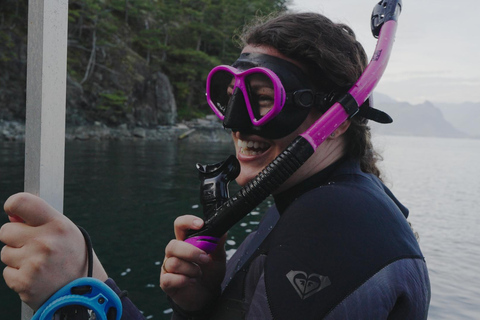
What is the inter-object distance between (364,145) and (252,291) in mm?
765

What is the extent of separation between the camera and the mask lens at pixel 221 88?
1.82 meters

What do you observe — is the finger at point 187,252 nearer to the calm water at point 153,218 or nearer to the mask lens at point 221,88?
the mask lens at point 221,88

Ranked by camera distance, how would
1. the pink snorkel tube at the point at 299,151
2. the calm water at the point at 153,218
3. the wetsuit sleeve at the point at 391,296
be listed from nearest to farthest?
1. the wetsuit sleeve at the point at 391,296
2. the pink snorkel tube at the point at 299,151
3. the calm water at the point at 153,218

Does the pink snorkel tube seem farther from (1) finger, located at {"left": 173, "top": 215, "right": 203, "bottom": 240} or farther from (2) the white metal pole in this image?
(2) the white metal pole

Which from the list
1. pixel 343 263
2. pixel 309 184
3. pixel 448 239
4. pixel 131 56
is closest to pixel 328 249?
pixel 343 263

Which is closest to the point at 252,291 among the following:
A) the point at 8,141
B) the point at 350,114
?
the point at 350,114

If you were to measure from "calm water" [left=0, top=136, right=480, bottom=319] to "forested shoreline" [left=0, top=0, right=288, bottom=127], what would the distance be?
31.4 ft

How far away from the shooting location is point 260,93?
1606 mm

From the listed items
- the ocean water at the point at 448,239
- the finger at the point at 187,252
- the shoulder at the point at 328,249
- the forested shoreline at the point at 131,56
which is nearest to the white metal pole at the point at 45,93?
the finger at the point at 187,252

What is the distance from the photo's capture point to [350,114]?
1526 mm

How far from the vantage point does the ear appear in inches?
65.0

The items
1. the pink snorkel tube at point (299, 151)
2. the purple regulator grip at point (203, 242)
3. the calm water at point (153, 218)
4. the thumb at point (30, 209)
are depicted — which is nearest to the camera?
the thumb at point (30, 209)

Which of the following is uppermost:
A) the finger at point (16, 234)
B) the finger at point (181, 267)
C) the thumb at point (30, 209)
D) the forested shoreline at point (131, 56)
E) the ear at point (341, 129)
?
the ear at point (341, 129)

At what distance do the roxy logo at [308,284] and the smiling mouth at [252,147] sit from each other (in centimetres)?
63
